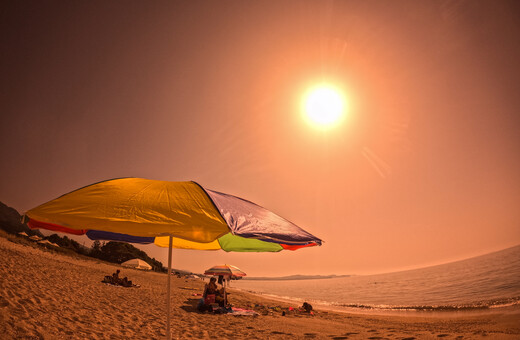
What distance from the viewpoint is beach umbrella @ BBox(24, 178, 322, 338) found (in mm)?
2701

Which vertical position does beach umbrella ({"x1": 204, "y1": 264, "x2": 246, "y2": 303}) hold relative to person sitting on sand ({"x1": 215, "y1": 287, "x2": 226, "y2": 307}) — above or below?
above

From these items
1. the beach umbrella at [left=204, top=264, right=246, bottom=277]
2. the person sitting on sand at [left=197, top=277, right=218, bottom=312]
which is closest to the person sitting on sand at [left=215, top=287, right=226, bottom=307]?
the person sitting on sand at [left=197, top=277, right=218, bottom=312]

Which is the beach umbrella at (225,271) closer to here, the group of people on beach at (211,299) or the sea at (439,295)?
the group of people on beach at (211,299)

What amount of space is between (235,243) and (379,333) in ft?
39.2

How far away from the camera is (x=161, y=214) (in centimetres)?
282

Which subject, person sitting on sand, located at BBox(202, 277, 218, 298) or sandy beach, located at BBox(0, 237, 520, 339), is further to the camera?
person sitting on sand, located at BBox(202, 277, 218, 298)

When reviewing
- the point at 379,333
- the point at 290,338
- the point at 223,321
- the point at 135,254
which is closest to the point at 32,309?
the point at 223,321

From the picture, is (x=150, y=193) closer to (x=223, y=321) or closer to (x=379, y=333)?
(x=223, y=321)

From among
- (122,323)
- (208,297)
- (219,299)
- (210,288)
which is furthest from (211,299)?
(122,323)

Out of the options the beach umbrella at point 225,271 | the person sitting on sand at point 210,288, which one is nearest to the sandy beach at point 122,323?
the person sitting on sand at point 210,288

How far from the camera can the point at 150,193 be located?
314 cm

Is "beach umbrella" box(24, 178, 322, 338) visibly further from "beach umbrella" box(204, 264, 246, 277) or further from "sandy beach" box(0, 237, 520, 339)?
"beach umbrella" box(204, 264, 246, 277)

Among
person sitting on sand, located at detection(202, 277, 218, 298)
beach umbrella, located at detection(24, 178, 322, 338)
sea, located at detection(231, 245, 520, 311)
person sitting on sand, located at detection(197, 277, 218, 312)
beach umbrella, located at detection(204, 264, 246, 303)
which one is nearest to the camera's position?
beach umbrella, located at detection(24, 178, 322, 338)

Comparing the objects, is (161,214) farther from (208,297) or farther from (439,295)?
(439,295)
